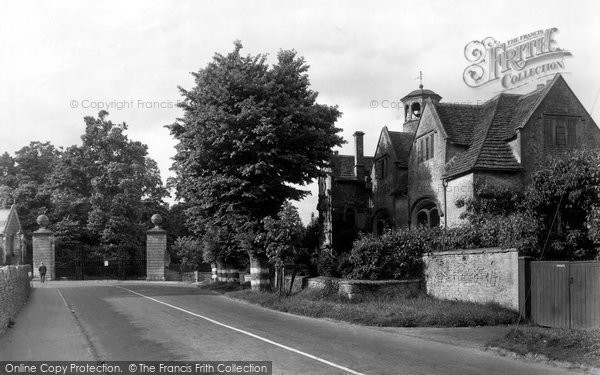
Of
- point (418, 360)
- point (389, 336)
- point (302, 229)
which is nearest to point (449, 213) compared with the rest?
point (302, 229)

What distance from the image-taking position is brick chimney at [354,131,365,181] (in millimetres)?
38812

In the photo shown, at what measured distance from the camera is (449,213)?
2647cm

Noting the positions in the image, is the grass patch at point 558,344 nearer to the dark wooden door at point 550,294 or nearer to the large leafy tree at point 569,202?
the dark wooden door at point 550,294

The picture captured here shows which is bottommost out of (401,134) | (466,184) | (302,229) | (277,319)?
(277,319)

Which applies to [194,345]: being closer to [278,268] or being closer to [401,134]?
[278,268]

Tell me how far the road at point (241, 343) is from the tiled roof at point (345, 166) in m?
20.2

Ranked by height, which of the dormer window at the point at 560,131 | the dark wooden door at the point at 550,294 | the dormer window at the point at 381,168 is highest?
the dormer window at the point at 560,131

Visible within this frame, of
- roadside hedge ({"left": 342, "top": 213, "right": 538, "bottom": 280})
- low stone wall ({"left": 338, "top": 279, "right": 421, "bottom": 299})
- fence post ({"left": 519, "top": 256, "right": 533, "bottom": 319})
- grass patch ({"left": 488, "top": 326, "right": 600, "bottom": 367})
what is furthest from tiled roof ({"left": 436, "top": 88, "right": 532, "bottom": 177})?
grass patch ({"left": 488, "top": 326, "right": 600, "bottom": 367})

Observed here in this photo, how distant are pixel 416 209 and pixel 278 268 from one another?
9149 millimetres

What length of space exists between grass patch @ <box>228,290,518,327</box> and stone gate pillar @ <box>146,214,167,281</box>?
24.2 m

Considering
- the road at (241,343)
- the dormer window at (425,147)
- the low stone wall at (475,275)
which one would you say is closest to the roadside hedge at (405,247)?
the low stone wall at (475,275)

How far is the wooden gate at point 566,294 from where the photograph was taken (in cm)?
1376

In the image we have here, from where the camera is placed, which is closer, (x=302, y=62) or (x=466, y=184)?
(x=466, y=184)

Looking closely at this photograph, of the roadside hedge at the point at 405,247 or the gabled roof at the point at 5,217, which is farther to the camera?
the gabled roof at the point at 5,217
